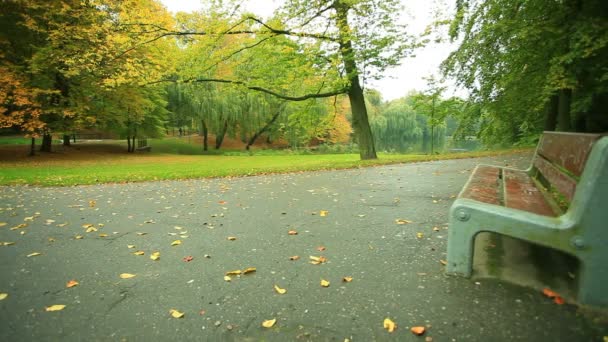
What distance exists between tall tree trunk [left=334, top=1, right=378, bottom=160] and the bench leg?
377 inches

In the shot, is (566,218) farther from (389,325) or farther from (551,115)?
(551,115)

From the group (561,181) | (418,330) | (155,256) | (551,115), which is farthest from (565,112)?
(155,256)

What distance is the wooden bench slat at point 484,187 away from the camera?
2.59 metres

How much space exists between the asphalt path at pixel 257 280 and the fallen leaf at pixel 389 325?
0.03 metres

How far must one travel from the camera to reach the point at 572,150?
8.30 ft

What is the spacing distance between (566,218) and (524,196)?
2.96 ft

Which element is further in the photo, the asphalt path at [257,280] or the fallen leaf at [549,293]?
the fallen leaf at [549,293]

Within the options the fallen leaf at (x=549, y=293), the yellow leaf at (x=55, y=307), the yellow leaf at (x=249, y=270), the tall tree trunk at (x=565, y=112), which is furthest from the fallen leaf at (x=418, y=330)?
the tall tree trunk at (x=565, y=112)

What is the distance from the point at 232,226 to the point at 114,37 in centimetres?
1141

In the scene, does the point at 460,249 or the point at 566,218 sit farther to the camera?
the point at 460,249

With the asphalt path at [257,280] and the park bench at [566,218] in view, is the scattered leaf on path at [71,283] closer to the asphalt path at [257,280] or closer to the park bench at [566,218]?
the asphalt path at [257,280]

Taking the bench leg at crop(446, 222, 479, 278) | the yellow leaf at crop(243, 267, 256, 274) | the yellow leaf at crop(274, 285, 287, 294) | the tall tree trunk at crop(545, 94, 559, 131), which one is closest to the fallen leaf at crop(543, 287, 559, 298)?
the bench leg at crop(446, 222, 479, 278)

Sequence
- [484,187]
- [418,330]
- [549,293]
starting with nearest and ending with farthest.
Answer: [418,330], [549,293], [484,187]

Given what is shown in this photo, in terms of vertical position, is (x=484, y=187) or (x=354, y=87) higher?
(x=354, y=87)
